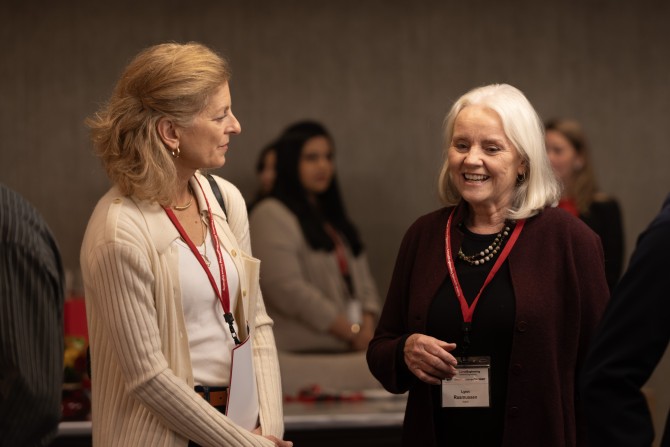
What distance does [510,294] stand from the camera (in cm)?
293

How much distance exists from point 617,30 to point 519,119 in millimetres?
4549

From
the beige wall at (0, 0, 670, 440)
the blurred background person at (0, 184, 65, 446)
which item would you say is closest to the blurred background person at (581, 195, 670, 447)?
the blurred background person at (0, 184, 65, 446)

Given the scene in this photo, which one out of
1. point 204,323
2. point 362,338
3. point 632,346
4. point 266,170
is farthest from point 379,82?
point 632,346

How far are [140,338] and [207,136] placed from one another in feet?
1.84

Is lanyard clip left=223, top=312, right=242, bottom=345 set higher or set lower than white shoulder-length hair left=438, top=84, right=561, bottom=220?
lower

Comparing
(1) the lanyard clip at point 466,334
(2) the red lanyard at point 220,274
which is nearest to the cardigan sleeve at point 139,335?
(2) the red lanyard at point 220,274

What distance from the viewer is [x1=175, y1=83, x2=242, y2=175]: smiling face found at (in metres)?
2.91

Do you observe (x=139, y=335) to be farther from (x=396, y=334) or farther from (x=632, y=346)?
(x=632, y=346)

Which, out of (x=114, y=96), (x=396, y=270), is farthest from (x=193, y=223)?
(x=396, y=270)

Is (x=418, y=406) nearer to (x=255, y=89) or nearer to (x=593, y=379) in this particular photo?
(x=593, y=379)

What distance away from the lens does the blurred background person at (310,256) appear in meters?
5.93

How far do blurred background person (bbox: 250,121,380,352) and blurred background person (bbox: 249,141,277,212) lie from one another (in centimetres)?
18

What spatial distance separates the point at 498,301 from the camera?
292 centimetres

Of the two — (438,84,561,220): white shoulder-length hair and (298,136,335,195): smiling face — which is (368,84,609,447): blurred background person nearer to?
(438,84,561,220): white shoulder-length hair
